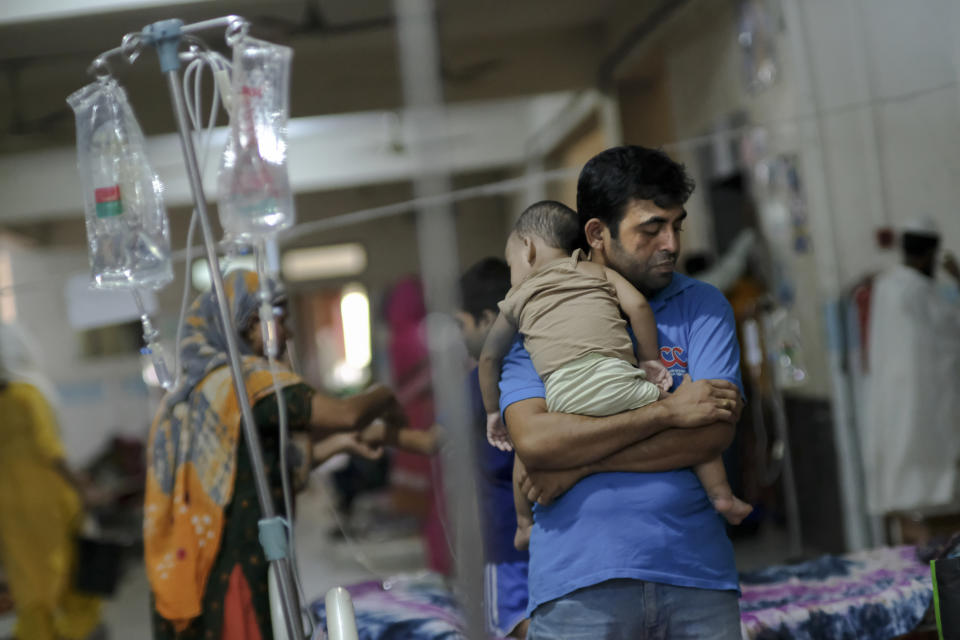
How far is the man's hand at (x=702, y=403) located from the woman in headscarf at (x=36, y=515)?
228 centimetres

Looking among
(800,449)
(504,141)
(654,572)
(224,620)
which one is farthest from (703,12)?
(224,620)

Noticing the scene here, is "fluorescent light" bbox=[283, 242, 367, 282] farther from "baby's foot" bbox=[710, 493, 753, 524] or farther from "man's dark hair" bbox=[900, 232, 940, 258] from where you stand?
"man's dark hair" bbox=[900, 232, 940, 258]

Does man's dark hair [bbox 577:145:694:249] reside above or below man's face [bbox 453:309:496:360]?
above

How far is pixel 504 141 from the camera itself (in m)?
2.11

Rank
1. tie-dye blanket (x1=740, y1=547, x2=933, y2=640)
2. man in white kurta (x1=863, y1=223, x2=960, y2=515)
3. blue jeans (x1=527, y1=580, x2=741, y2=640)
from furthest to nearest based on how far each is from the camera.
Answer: man in white kurta (x1=863, y1=223, x2=960, y2=515) < tie-dye blanket (x1=740, y1=547, x2=933, y2=640) < blue jeans (x1=527, y1=580, x2=741, y2=640)

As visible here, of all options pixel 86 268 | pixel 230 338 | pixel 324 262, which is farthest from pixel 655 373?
pixel 324 262

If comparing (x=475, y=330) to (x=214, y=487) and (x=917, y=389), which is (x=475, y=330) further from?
(x=917, y=389)

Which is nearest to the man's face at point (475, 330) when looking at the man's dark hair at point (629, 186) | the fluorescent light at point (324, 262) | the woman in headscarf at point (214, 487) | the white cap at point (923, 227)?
the man's dark hair at point (629, 186)

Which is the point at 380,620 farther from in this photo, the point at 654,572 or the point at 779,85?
the point at 779,85

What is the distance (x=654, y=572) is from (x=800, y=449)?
2.06 metres

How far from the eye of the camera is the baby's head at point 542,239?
136 cm

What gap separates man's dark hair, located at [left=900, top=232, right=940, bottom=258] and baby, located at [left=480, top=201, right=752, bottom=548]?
1734 mm

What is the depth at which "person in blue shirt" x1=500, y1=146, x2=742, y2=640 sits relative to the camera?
1.19 metres

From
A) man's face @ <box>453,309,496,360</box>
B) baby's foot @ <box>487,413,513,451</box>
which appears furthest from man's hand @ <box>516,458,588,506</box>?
man's face @ <box>453,309,496,360</box>
